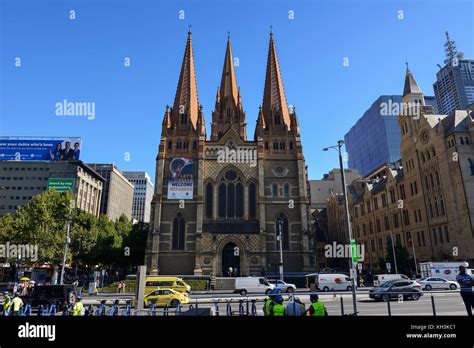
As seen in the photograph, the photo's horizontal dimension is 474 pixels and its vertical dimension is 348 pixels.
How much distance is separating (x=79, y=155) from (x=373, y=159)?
104 meters

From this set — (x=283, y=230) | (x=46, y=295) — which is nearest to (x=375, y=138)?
(x=283, y=230)

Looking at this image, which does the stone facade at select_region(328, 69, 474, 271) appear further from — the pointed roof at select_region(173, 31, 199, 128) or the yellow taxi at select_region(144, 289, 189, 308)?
the pointed roof at select_region(173, 31, 199, 128)

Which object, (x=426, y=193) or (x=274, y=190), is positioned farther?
(x=274, y=190)

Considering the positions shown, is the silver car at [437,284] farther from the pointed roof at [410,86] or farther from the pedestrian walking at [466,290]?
the pointed roof at [410,86]

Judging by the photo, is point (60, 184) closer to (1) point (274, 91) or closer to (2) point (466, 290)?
(1) point (274, 91)

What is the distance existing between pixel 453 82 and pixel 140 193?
14311 centimetres

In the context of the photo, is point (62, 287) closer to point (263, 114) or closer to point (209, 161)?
point (209, 161)

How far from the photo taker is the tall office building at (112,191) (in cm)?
11444

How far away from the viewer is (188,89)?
176 ft

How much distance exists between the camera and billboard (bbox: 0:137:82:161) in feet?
161

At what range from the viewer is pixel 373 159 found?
401 ft
